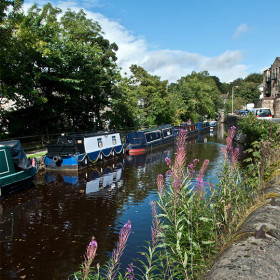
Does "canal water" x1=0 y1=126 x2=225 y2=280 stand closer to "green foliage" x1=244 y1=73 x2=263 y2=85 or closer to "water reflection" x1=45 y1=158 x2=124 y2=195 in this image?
"water reflection" x1=45 y1=158 x2=124 y2=195

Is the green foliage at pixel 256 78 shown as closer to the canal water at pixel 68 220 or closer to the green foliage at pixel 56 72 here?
the green foliage at pixel 56 72

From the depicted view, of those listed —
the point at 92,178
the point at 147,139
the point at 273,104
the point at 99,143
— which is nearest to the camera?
the point at 92,178

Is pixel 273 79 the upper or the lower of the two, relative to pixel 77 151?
upper

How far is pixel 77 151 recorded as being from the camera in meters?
16.9

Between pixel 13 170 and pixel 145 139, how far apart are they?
14887mm

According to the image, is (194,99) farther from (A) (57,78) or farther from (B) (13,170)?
(B) (13,170)

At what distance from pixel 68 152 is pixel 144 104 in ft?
77.7

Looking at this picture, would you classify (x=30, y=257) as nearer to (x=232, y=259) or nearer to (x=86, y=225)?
(x=86, y=225)

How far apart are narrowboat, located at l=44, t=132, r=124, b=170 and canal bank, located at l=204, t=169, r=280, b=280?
13.7 meters

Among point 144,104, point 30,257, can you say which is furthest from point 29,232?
point 144,104

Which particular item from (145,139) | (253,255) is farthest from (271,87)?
(253,255)

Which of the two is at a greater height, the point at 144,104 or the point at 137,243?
the point at 144,104

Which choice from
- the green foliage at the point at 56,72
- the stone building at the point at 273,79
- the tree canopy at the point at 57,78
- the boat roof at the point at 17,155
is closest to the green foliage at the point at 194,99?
A: the stone building at the point at 273,79

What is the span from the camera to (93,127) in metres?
28.3
